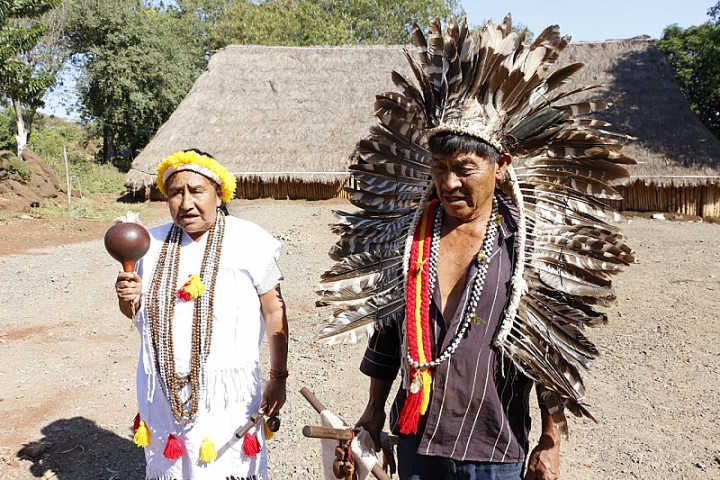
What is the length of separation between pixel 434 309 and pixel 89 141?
31637mm

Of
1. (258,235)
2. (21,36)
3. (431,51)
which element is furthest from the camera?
(21,36)

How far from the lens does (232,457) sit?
231cm

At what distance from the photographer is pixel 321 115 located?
16922mm

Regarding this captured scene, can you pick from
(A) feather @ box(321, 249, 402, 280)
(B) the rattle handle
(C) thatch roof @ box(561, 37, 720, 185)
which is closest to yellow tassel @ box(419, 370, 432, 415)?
(A) feather @ box(321, 249, 402, 280)

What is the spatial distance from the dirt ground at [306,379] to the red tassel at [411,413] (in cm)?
189

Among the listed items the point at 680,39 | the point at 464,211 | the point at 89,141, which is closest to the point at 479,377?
the point at 464,211

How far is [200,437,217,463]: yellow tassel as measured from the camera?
2.22 meters

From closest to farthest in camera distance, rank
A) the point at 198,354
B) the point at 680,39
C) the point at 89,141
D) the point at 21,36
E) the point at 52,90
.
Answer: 1. the point at 198,354
2. the point at 21,36
3. the point at 680,39
4. the point at 52,90
5. the point at 89,141

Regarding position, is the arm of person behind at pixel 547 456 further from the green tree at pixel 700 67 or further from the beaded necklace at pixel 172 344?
the green tree at pixel 700 67

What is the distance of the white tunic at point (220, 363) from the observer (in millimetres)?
2260

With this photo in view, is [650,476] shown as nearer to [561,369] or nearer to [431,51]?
[561,369]

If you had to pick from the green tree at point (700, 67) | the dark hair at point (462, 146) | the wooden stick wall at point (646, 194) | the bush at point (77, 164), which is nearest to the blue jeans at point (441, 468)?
the dark hair at point (462, 146)

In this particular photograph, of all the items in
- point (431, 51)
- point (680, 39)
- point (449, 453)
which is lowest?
point (449, 453)

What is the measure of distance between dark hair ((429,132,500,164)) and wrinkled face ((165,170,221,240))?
103cm
